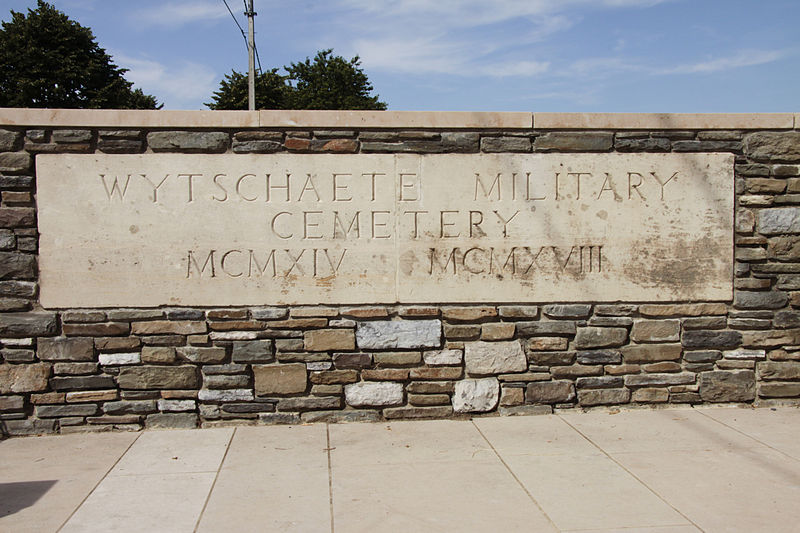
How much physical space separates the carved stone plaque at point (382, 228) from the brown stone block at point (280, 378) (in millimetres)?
467

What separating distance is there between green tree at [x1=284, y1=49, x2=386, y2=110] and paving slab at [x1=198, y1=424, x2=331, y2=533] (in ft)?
82.5

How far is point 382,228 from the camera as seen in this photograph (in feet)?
15.3

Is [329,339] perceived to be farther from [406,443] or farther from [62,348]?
[62,348]

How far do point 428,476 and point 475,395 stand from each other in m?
1.20

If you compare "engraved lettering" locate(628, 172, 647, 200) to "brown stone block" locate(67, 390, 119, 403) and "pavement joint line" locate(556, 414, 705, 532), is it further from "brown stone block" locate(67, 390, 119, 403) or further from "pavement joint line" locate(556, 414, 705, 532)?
"brown stone block" locate(67, 390, 119, 403)

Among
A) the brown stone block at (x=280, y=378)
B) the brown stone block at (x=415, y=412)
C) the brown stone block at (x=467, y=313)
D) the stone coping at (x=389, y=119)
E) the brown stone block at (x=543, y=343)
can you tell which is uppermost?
the stone coping at (x=389, y=119)

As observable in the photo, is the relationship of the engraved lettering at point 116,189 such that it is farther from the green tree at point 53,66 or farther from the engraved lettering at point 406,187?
the green tree at point 53,66

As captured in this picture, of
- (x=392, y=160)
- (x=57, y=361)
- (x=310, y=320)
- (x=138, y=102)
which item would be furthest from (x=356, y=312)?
(x=138, y=102)

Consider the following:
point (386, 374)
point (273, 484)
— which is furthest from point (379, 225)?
point (273, 484)

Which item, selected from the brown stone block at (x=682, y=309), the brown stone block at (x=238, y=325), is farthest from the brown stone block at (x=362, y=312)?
the brown stone block at (x=682, y=309)

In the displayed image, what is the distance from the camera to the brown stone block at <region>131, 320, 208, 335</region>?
4.55 meters

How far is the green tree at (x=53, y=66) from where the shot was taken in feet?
64.0

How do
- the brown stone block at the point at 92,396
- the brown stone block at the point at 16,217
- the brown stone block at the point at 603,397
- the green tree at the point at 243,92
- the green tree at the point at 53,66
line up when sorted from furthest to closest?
the green tree at the point at 243,92 → the green tree at the point at 53,66 → the brown stone block at the point at 603,397 → the brown stone block at the point at 92,396 → the brown stone block at the point at 16,217

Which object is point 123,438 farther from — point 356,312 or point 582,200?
point 582,200
